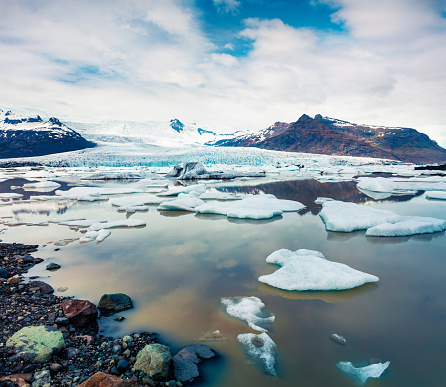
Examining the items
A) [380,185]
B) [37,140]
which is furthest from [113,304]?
[37,140]

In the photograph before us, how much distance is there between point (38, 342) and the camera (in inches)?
85.5

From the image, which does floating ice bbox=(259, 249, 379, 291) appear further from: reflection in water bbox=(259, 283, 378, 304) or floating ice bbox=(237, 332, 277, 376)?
floating ice bbox=(237, 332, 277, 376)

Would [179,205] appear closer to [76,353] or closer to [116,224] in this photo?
[116,224]

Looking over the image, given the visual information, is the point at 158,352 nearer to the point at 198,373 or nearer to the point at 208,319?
the point at 198,373

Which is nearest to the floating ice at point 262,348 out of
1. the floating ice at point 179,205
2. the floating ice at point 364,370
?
the floating ice at point 364,370

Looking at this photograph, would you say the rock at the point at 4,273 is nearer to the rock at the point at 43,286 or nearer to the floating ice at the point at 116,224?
the rock at the point at 43,286

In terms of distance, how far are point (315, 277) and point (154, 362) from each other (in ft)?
7.18

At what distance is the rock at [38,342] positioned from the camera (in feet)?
6.86

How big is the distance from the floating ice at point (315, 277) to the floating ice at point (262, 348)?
1005 millimetres

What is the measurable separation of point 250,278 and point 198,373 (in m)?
1.69

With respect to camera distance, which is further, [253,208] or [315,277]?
[253,208]

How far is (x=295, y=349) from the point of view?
2.29m

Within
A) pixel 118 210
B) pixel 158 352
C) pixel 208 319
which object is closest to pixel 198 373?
pixel 158 352

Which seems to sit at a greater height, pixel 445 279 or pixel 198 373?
pixel 445 279
